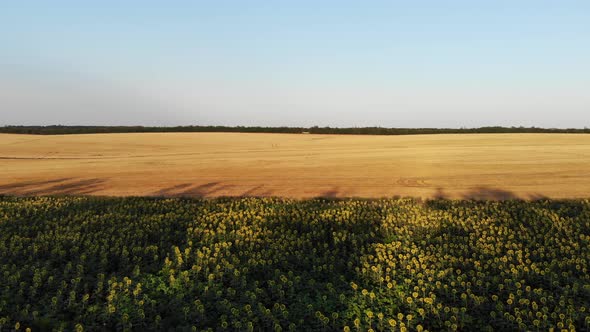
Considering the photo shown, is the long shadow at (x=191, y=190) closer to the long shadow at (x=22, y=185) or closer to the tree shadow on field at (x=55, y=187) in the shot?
the tree shadow on field at (x=55, y=187)

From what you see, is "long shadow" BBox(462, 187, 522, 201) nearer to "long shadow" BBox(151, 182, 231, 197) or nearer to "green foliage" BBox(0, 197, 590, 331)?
"green foliage" BBox(0, 197, 590, 331)

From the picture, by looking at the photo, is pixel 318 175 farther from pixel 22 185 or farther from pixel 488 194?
pixel 22 185

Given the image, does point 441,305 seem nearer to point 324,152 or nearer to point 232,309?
point 232,309

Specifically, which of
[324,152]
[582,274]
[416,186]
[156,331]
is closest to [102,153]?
[324,152]

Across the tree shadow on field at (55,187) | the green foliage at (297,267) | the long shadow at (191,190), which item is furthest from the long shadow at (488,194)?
the tree shadow on field at (55,187)

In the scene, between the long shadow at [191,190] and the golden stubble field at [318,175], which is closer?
the long shadow at [191,190]

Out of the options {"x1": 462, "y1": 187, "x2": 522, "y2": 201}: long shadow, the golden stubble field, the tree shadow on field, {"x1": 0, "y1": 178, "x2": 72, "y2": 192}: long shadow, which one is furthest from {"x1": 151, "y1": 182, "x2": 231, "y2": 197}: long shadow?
{"x1": 462, "y1": 187, "x2": 522, "y2": 201}: long shadow
